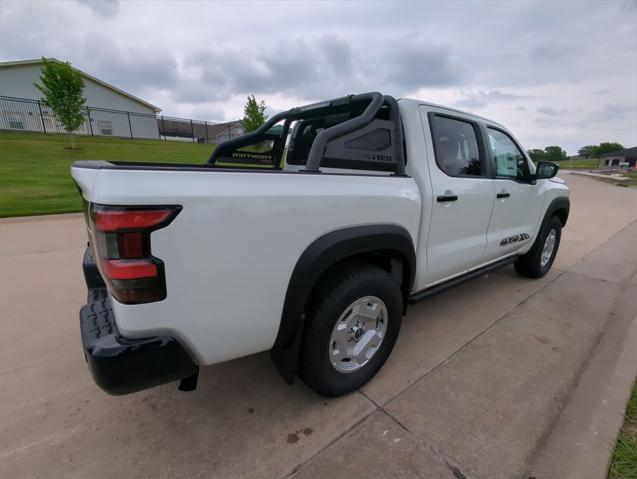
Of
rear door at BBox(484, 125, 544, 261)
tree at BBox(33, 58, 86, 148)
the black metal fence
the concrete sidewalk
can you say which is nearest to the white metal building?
the black metal fence

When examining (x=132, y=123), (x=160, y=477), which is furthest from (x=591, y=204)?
(x=132, y=123)

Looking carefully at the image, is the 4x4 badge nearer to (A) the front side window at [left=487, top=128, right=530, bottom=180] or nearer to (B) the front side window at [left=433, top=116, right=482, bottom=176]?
(A) the front side window at [left=487, top=128, right=530, bottom=180]

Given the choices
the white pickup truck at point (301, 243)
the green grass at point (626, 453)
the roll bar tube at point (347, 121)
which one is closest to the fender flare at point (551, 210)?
the white pickup truck at point (301, 243)

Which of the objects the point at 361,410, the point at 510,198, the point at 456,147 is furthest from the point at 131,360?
the point at 510,198

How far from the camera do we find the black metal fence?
71.6 ft

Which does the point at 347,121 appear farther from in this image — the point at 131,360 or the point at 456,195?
the point at 131,360

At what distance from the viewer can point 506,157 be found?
Result: 344 cm

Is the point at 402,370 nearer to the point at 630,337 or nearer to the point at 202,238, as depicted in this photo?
the point at 202,238

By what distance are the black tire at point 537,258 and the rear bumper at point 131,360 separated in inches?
163

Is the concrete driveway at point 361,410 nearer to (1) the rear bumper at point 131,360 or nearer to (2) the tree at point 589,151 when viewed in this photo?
(1) the rear bumper at point 131,360

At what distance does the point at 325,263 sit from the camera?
70.3 inches

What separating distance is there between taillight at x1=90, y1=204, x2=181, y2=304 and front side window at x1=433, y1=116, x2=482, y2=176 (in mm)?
2054

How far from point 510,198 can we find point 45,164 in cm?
1572

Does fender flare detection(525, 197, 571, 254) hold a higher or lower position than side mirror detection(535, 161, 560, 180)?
lower
